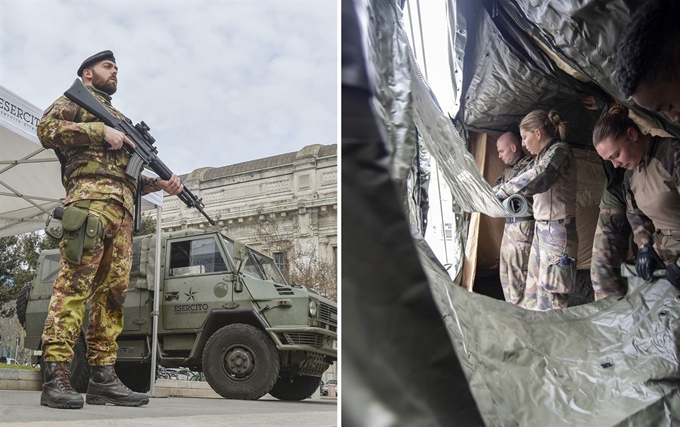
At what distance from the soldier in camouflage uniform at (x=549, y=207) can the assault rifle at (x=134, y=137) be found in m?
1.19

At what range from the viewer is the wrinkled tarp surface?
3.36ft

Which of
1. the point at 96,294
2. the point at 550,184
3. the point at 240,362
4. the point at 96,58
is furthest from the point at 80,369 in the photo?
the point at 550,184

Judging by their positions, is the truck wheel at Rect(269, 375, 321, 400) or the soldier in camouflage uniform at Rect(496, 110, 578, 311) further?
the truck wheel at Rect(269, 375, 321, 400)

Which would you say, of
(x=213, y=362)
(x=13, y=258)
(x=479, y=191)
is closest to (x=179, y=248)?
(x=213, y=362)

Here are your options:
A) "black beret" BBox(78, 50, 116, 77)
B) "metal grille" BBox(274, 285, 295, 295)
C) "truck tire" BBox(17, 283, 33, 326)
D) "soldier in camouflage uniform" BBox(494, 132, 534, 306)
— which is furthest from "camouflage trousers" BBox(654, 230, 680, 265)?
"truck tire" BBox(17, 283, 33, 326)

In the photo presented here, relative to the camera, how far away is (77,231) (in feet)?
5.88

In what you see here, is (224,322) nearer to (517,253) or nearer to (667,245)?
(517,253)

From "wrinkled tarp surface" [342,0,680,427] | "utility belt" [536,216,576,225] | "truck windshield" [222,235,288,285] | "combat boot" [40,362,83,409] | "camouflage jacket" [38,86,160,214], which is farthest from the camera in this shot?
"truck windshield" [222,235,288,285]

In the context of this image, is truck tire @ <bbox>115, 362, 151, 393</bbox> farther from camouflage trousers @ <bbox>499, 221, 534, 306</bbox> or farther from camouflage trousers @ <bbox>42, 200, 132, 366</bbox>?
camouflage trousers @ <bbox>499, 221, 534, 306</bbox>

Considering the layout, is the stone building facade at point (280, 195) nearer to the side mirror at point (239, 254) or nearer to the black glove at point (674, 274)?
the side mirror at point (239, 254)

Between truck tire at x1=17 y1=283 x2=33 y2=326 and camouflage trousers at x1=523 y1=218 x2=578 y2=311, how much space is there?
4036mm

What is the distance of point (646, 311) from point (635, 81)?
687 millimetres

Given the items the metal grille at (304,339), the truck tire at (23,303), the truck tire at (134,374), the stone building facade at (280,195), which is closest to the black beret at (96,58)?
the stone building facade at (280,195)

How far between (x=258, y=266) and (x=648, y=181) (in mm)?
3117
